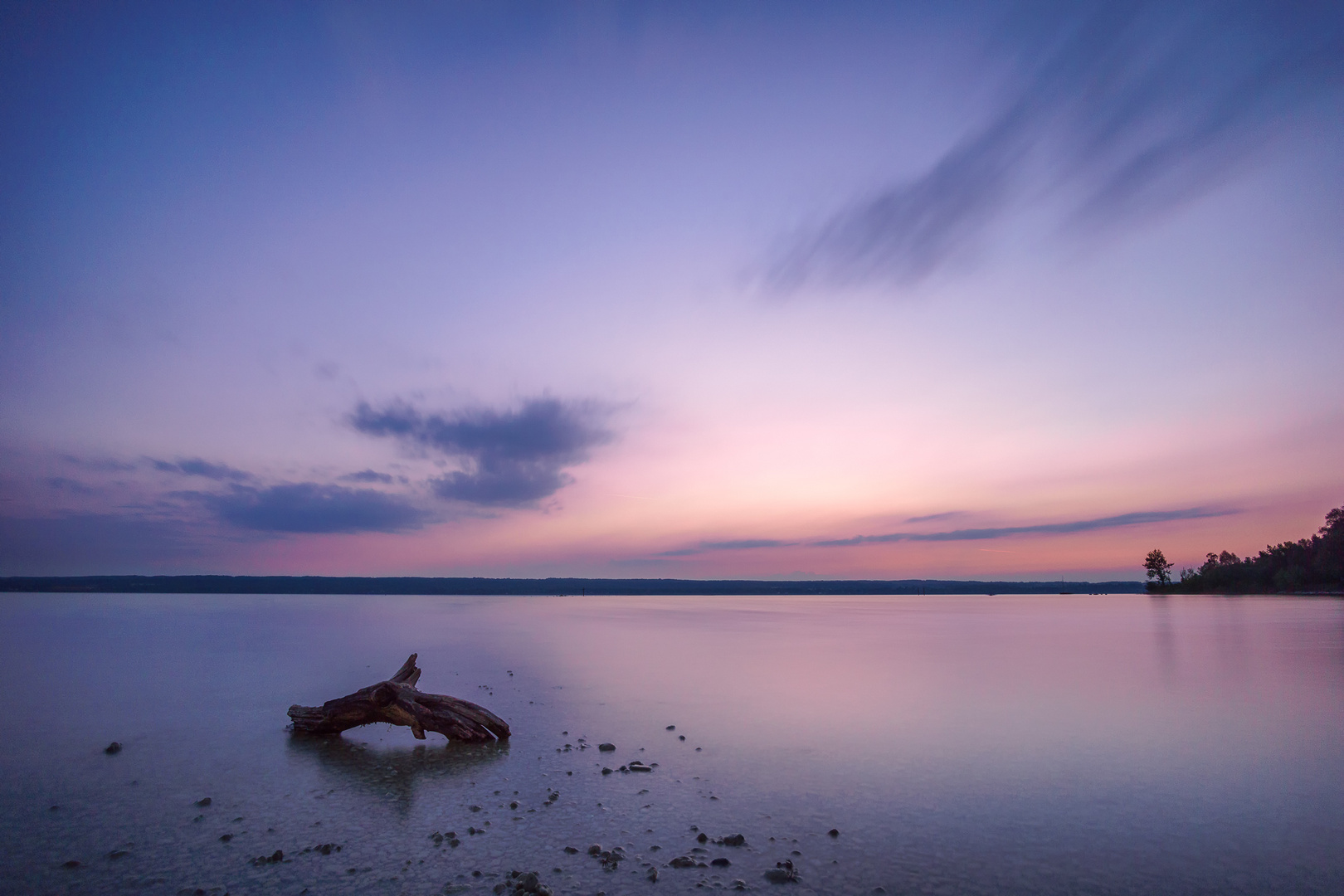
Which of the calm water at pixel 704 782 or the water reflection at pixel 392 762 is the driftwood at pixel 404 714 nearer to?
the water reflection at pixel 392 762

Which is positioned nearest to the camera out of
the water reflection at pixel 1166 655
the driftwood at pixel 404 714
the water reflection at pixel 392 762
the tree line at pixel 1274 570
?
the water reflection at pixel 392 762

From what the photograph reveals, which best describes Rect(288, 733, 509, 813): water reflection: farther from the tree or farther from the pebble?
the tree

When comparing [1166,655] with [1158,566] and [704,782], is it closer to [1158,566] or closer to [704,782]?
[704,782]

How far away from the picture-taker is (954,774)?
515 inches

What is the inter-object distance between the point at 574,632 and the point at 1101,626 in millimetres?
45010

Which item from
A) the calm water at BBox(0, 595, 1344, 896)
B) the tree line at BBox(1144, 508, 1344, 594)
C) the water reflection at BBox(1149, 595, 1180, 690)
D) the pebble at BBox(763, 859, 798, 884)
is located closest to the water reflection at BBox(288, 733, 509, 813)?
the calm water at BBox(0, 595, 1344, 896)

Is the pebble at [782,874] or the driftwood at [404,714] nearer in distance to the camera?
A: the pebble at [782,874]

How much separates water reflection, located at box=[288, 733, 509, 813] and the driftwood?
0.26m

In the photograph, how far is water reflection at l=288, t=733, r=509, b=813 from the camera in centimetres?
1219

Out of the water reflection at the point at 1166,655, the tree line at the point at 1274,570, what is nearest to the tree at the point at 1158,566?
the tree line at the point at 1274,570

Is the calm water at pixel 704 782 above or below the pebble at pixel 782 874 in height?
below

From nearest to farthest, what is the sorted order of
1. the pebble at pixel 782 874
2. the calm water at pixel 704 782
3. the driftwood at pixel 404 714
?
the pebble at pixel 782 874 < the calm water at pixel 704 782 < the driftwood at pixel 404 714

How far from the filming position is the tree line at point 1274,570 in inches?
5364

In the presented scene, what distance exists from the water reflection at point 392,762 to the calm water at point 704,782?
3.6 inches
